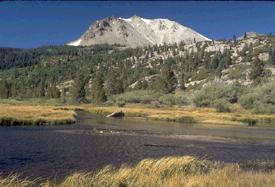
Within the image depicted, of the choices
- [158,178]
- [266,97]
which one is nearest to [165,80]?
[266,97]

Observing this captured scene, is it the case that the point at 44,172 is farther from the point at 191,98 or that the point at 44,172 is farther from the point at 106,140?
the point at 191,98

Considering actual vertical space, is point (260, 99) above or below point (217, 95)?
below

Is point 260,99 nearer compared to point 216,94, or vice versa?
point 260,99

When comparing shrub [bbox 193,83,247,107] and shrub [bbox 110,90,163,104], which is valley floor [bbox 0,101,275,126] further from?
shrub [bbox 110,90,163,104]

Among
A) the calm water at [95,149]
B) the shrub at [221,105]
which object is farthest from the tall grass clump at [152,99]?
the calm water at [95,149]

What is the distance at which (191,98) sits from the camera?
147 m

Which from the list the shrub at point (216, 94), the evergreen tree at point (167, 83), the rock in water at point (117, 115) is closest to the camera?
the rock in water at point (117, 115)

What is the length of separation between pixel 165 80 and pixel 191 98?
127ft

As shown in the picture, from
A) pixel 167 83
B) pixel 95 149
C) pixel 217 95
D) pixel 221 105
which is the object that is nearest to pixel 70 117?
pixel 95 149

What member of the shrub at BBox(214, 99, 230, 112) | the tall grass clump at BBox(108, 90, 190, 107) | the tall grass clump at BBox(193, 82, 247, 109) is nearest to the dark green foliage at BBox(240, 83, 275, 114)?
the shrub at BBox(214, 99, 230, 112)

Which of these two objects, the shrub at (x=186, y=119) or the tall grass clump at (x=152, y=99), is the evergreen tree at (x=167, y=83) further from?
the shrub at (x=186, y=119)

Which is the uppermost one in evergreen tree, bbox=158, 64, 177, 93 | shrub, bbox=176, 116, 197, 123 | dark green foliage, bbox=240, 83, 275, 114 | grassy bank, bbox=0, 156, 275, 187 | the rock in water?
evergreen tree, bbox=158, 64, 177, 93

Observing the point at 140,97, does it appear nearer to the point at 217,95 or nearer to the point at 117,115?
the point at 217,95

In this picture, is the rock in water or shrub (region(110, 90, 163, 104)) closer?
the rock in water
